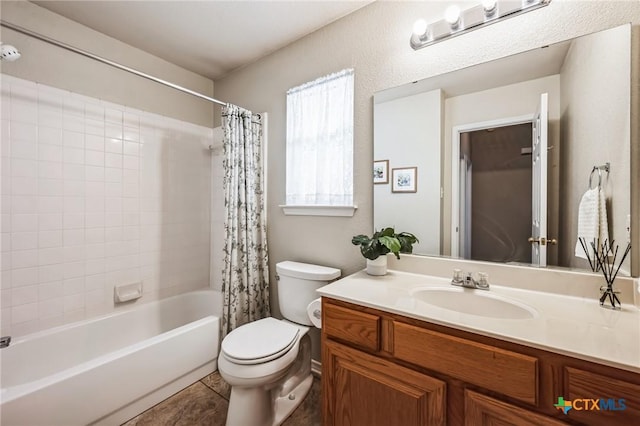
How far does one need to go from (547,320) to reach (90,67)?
2964 mm

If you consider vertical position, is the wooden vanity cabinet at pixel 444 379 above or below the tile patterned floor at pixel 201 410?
above

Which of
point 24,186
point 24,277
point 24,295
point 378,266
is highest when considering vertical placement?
point 24,186

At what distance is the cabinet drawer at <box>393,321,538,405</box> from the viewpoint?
795 mm

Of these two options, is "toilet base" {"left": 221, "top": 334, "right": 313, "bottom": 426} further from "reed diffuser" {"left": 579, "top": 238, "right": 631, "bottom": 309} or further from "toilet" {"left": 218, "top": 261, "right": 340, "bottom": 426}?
"reed diffuser" {"left": 579, "top": 238, "right": 631, "bottom": 309}

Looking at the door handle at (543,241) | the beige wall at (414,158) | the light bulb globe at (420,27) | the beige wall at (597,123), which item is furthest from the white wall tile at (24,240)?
the beige wall at (597,123)

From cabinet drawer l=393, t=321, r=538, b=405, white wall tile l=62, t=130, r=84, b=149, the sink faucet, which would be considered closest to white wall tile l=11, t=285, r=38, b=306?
white wall tile l=62, t=130, r=84, b=149

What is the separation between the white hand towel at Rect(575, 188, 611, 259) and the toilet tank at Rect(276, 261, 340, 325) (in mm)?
1186

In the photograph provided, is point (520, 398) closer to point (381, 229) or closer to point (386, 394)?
point (386, 394)

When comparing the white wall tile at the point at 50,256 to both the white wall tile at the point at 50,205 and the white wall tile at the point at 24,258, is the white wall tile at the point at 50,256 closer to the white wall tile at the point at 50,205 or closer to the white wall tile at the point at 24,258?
the white wall tile at the point at 24,258

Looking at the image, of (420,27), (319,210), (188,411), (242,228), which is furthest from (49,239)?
(420,27)

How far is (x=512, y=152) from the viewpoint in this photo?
1255mm

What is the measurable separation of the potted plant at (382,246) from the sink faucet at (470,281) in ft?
0.92

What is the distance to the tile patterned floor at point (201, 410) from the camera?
1.48m

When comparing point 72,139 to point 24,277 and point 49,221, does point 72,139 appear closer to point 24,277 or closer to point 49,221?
point 49,221
